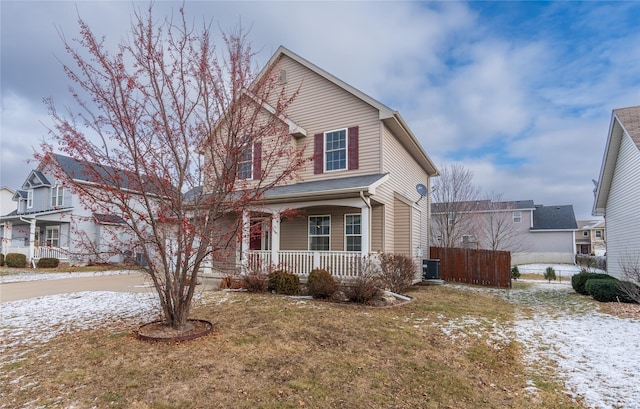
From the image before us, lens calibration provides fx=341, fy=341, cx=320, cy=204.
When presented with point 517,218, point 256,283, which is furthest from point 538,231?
point 256,283

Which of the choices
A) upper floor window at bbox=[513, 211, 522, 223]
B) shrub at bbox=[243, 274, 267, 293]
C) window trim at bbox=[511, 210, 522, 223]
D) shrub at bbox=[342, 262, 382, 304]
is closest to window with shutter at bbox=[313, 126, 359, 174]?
shrub at bbox=[342, 262, 382, 304]

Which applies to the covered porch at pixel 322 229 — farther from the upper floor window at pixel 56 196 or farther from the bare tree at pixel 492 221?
the bare tree at pixel 492 221

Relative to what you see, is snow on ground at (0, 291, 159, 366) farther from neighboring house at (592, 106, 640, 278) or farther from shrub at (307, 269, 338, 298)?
neighboring house at (592, 106, 640, 278)

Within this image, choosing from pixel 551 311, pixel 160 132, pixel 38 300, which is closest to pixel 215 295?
pixel 38 300

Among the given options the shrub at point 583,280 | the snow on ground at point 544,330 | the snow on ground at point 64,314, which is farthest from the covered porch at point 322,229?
the shrub at point 583,280

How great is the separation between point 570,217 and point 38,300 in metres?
40.6

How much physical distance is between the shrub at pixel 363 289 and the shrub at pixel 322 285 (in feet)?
1.10

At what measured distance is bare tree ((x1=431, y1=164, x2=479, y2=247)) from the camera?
22759 mm

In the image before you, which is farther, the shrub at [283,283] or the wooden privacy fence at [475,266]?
the wooden privacy fence at [475,266]

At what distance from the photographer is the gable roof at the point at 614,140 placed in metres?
11.8

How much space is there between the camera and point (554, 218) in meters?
34.1

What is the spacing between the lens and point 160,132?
6012 mm

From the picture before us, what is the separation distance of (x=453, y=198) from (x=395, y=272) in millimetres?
14490

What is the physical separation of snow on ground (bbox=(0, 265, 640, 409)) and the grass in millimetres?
328
